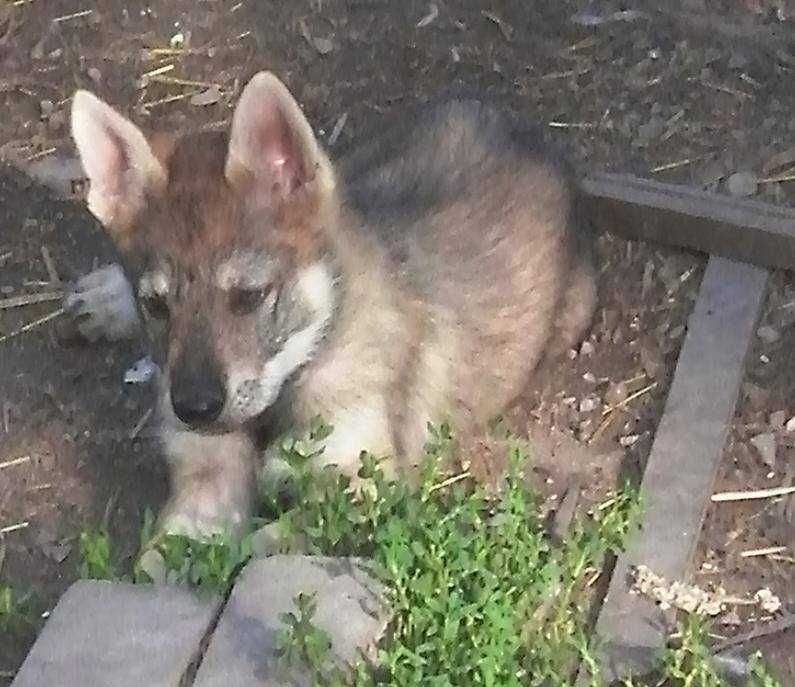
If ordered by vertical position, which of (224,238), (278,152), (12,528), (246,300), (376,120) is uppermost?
(278,152)

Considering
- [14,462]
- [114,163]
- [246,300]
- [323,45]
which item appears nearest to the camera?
[246,300]

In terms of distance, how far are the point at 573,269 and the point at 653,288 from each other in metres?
0.31

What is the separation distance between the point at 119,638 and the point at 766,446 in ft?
5.80

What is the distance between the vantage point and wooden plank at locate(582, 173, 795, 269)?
386 centimetres

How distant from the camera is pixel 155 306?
3.03m

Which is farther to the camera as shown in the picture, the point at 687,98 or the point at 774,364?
the point at 687,98

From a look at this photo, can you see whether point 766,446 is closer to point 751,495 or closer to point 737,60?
point 751,495

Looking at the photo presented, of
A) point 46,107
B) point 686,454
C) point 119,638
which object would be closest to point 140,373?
point 119,638

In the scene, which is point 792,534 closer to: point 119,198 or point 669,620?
point 669,620

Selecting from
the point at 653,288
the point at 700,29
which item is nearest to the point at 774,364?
the point at 653,288

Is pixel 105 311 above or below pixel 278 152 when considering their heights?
below

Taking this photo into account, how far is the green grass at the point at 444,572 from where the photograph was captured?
2.72 m

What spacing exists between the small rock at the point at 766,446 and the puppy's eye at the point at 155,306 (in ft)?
5.20

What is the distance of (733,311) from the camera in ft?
12.5
